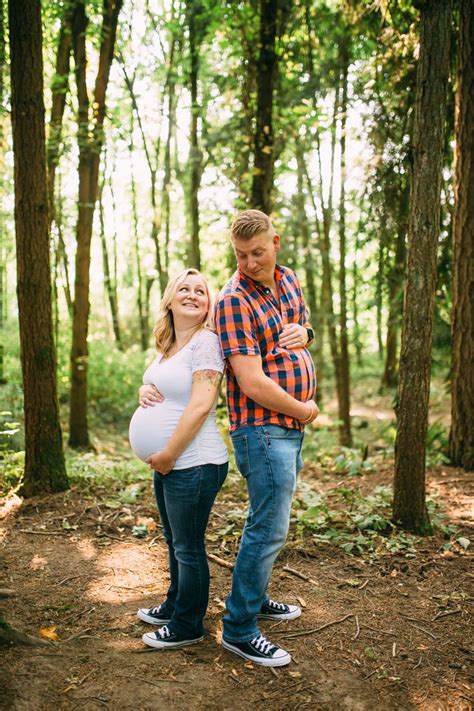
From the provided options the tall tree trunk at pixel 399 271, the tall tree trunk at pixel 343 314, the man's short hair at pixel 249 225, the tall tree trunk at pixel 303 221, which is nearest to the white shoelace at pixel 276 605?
the man's short hair at pixel 249 225

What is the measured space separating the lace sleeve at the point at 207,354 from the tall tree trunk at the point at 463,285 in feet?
16.3

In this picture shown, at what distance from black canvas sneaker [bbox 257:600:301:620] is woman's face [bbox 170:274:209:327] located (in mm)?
2001

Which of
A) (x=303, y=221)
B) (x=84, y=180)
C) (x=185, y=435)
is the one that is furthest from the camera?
(x=303, y=221)

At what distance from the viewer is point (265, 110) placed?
30.1 feet

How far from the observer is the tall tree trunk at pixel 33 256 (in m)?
5.64

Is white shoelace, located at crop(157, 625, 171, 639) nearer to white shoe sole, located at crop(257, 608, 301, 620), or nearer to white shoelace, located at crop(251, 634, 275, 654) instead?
white shoelace, located at crop(251, 634, 275, 654)

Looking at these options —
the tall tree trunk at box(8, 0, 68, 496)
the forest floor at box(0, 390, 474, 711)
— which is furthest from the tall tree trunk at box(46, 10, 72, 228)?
the forest floor at box(0, 390, 474, 711)

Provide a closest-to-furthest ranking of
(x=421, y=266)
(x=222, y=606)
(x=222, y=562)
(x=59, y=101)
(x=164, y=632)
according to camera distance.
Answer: (x=164, y=632) → (x=222, y=606) → (x=222, y=562) → (x=421, y=266) → (x=59, y=101)

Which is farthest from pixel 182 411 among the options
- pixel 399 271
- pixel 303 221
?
pixel 303 221

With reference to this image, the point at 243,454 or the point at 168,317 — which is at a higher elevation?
the point at 168,317

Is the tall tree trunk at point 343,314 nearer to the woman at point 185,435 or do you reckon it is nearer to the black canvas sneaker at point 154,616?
the black canvas sneaker at point 154,616

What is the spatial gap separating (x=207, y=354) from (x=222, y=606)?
191 cm

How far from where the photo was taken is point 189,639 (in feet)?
11.4

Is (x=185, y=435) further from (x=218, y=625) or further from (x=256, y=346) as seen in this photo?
(x=218, y=625)
